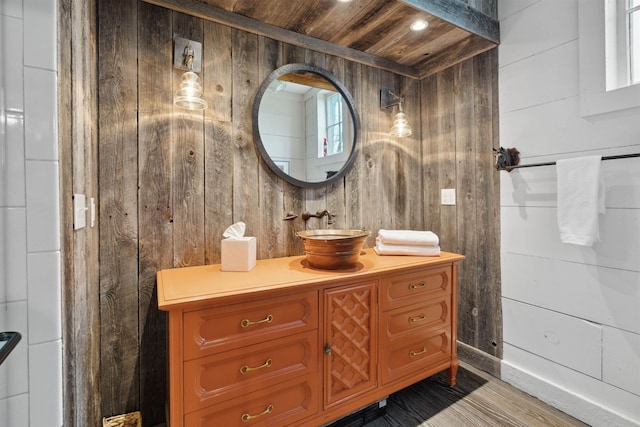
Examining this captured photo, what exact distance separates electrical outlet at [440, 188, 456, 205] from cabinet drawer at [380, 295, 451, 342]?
0.74 m

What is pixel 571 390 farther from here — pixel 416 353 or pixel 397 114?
pixel 397 114

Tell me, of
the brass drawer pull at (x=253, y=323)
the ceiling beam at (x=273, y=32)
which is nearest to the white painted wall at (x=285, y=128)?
the ceiling beam at (x=273, y=32)

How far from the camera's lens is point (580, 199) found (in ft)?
4.74

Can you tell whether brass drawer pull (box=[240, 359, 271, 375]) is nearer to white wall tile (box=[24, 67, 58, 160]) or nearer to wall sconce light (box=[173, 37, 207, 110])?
white wall tile (box=[24, 67, 58, 160])

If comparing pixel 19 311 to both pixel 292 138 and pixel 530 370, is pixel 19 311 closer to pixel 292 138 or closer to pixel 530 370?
pixel 292 138

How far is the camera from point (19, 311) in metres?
0.68

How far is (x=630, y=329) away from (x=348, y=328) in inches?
51.5

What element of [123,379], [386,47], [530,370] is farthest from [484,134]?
[123,379]

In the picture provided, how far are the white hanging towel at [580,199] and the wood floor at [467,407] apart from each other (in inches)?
36.7

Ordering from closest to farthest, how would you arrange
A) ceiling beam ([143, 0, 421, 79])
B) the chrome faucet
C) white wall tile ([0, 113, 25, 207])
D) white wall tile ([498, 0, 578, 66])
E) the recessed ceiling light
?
1. white wall tile ([0, 113, 25, 207])
2. ceiling beam ([143, 0, 421, 79])
3. white wall tile ([498, 0, 578, 66])
4. the recessed ceiling light
5. the chrome faucet

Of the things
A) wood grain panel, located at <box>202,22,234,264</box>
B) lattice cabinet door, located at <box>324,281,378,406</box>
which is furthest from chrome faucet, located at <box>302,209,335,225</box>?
lattice cabinet door, located at <box>324,281,378,406</box>

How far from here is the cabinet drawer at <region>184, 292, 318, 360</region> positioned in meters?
1.05

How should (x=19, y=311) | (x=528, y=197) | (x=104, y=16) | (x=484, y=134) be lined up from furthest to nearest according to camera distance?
(x=484, y=134) → (x=528, y=197) → (x=104, y=16) → (x=19, y=311)

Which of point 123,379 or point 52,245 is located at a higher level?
point 52,245
